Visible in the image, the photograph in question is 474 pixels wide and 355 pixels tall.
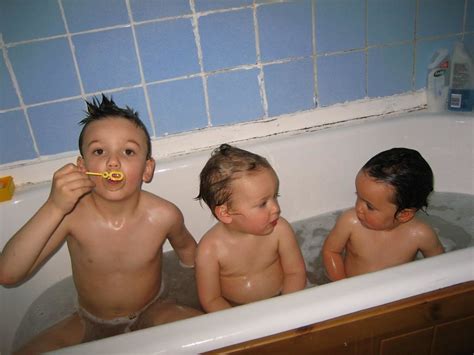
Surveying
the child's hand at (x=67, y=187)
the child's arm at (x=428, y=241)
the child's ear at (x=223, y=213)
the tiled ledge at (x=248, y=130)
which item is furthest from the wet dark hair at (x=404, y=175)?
the child's hand at (x=67, y=187)

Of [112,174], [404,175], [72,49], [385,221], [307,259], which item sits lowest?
[307,259]

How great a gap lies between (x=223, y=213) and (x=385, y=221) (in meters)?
0.45

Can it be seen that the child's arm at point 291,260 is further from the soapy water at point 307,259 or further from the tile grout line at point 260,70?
the tile grout line at point 260,70

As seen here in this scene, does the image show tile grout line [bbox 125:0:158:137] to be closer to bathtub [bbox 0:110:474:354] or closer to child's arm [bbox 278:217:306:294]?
bathtub [bbox 0:110:474:354]

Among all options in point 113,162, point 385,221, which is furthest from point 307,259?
point 113,162

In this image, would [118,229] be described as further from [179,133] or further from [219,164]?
[179,133]

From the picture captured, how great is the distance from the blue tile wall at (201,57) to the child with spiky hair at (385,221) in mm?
518

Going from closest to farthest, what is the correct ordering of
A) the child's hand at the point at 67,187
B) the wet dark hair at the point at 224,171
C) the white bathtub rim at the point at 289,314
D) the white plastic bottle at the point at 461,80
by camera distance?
the white bathtub rim at the point at 289,314 → the child's hand at the point at 67,187 → the wet dark hair at the point at 224,171 → the white plastic bottle at the point at 461,80

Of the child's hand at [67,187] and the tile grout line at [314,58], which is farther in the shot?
the tile grout line at [314,58]

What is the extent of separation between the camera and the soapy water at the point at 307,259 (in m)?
1.30

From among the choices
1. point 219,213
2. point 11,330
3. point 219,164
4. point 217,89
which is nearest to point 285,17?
point 217,89

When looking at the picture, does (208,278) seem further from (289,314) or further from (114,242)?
(289,314)

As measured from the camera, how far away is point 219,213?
3.62 feet

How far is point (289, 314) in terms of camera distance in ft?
2.48
